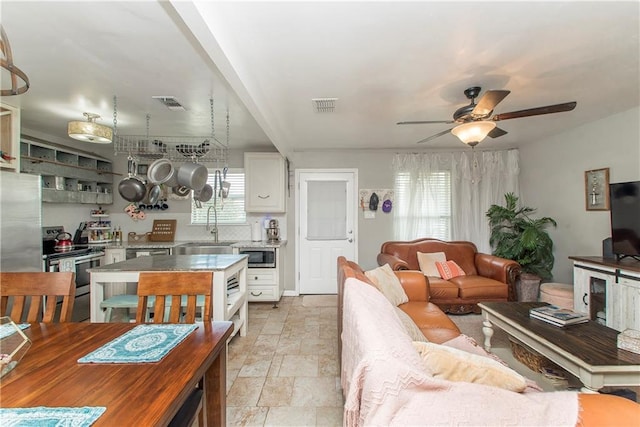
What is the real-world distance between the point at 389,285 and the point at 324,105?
6.21 ft

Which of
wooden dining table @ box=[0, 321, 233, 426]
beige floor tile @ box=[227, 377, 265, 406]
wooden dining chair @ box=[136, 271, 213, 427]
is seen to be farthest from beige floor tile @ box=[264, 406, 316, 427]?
wooden dining chair @ box=[136, 271, 213, 427]

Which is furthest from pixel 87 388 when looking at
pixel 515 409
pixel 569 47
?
pixel 569 47

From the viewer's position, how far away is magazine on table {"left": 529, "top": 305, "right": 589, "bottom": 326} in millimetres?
2035

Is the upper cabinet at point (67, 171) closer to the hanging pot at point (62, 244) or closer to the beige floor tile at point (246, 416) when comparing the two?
the hanging pot at point (62, 244)

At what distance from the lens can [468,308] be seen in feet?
11.4

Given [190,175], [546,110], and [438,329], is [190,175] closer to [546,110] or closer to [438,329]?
[438,329]

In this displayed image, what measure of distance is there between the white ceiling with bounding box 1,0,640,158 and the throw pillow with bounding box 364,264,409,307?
5.55 feet

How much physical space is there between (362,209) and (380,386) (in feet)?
12.3

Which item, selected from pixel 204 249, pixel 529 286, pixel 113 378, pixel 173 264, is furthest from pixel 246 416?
pixel 529 286

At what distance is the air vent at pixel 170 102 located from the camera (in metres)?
2.55

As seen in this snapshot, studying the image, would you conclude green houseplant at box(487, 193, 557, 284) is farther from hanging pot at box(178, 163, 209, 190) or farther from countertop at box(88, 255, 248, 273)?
hanging pot at box(178, 163, 209, 190)

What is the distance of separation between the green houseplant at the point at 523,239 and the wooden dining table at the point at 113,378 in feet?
13.0

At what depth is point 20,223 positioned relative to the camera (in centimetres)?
252

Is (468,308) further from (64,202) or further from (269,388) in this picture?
(64,202)
